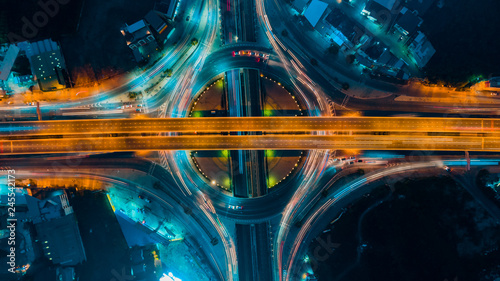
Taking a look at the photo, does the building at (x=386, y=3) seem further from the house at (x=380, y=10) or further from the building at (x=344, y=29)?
the building at (x=344, y=29)

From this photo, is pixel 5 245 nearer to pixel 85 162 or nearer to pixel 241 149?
pixel 85 162

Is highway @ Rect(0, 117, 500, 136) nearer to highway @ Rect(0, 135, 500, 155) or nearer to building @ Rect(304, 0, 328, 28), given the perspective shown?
highway @ Rect(0, 135, 500, 155)

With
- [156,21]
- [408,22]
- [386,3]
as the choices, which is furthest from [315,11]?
[156,21]

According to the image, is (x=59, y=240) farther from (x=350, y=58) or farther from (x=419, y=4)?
(x=419, y=4)

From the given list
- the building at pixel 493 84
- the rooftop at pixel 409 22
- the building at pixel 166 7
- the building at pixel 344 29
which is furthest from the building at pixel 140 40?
the building at pixel 493 84

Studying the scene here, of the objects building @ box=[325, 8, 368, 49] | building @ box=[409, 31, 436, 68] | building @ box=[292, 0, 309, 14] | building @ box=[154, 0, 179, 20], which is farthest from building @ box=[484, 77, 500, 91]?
building @ box=[154, 0, 179, 20]

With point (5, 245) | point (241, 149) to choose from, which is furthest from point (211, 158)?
point (5, 245)
